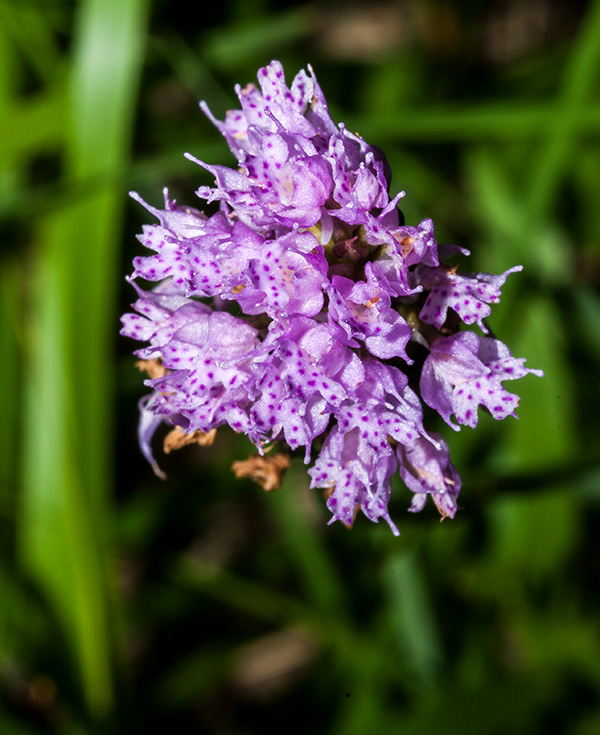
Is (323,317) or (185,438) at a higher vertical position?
(323,317)

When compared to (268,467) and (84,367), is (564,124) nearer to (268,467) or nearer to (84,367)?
(268,467)

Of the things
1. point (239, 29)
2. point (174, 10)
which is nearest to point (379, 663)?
point (239, 29)

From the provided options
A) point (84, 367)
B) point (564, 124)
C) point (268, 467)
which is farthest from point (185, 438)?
point (564, 124)

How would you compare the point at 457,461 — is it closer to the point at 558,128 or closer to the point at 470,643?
the point at 470,643

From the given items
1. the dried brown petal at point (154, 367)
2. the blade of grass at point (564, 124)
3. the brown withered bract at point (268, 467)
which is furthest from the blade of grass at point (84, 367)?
the blade of grass at point (564, 124)

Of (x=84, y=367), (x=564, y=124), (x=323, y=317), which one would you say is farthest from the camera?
(x=84, y=367)

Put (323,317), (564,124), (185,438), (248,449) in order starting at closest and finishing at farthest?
(323,317), (185,438), (564,124), (248,449)

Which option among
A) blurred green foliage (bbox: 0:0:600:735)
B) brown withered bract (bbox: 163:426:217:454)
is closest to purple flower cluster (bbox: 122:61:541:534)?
brown withered bract (bbox: 163:426:217:454)
